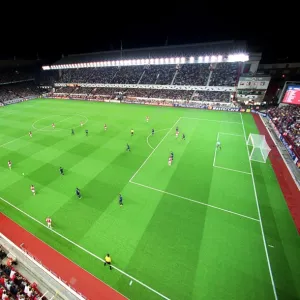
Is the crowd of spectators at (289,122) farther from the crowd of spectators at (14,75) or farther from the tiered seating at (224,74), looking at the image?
the crowd of spectators at (14,75)

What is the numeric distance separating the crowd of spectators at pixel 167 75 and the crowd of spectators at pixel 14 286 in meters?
52.0

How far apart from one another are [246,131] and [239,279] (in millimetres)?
25336

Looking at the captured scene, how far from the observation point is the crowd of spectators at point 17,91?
5719 centimetres

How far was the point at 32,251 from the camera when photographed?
12.0 metres

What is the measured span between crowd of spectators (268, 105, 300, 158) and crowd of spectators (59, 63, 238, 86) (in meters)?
16.1

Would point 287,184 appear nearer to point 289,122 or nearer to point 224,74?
point 289,122

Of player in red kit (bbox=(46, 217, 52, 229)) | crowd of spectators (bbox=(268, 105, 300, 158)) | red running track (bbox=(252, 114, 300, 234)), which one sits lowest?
player in red kit (bbox=(46, 217, 52, 229))

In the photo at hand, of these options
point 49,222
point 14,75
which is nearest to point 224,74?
point 49,222

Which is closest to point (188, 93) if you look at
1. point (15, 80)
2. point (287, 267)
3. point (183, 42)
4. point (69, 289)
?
point (183, 42)

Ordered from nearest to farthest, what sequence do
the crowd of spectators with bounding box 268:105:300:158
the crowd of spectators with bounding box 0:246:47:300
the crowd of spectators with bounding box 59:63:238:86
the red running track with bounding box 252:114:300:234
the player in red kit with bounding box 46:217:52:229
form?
the crowd of spectators with bounding box 0:246:47:300, the player in red kit with bounding box 46:217:52:229, the red running track with bounding box 252:114:300:234, the crowd of spectators with bounding box 268:105:300:158, the crowd of spectators with bounding box 59:63:238:86

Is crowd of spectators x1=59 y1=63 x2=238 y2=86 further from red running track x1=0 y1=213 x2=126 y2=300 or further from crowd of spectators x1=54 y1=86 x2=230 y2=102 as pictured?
red running track x1=0 y1=213 x2=126 y2=300

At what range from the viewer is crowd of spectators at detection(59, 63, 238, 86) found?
50.3m

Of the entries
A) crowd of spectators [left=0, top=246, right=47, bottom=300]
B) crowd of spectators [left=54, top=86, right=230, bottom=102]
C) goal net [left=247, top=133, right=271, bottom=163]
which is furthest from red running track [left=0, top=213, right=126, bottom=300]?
crowd of spectators [left=54, top=86, right=230, bottom=102]

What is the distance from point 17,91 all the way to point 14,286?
7095 centimetres
